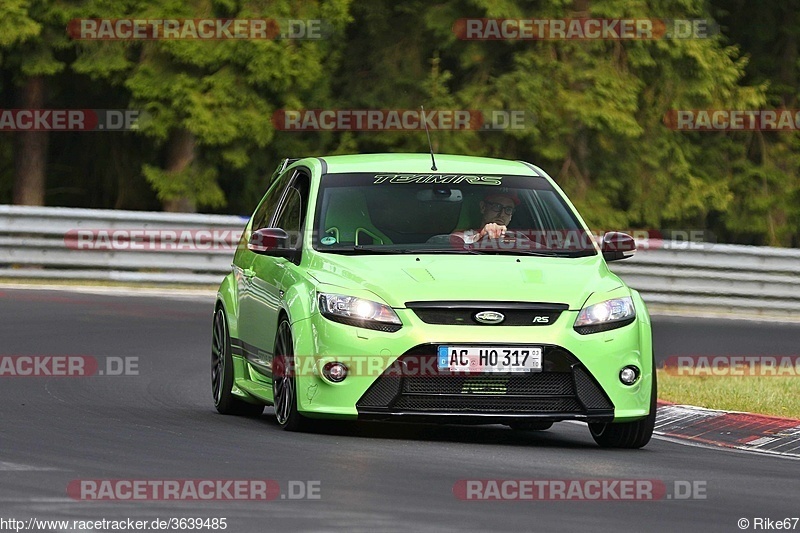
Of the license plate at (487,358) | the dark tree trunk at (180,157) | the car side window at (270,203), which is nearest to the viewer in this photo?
the license plate at (487,358)

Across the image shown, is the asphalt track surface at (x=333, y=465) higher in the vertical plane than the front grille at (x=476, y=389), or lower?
lower

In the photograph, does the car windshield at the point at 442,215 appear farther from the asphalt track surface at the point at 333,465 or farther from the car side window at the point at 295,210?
the asphalt track surface at the point at 333,465

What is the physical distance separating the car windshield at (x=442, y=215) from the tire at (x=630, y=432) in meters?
1.05

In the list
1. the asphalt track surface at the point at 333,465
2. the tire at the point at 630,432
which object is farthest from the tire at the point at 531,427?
the tire at the point at 630,432

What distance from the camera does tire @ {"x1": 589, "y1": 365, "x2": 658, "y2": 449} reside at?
11250 millimetres

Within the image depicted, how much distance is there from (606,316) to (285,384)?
1.87m

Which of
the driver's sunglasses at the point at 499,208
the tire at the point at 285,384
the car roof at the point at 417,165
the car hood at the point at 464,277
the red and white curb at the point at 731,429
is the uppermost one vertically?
the car roof at the point at 417,165

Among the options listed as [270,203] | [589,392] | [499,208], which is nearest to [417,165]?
[499,208]

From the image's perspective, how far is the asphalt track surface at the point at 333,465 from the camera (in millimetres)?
8203

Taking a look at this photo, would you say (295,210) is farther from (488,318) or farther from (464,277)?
(488,318)

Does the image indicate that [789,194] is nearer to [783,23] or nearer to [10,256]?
[783,23]

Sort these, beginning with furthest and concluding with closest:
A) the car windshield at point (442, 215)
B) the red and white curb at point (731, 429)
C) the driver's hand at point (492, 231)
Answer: the red and white curb at point (731, 429) < the driver's hand at point (492, 231) < the car windshield at point (442, 215)

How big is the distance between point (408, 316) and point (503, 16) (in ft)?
71.0

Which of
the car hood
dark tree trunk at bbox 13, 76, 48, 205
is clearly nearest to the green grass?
the car hood
